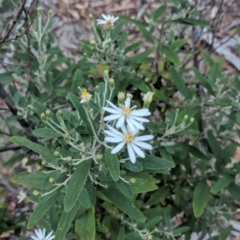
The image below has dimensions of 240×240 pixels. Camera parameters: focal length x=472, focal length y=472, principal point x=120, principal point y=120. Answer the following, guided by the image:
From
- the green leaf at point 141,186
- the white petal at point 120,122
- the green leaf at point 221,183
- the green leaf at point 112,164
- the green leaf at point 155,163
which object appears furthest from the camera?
the green leaf at point 221,183

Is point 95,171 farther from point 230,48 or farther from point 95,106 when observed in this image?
point 230,48

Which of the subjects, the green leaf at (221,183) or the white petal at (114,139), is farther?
the green leaf at (221,183)

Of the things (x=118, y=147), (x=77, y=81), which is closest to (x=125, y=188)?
(x=118, y=147)

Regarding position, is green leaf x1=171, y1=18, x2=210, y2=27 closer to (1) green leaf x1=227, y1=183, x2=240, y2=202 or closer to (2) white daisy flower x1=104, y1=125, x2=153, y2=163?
(1) green leaf x1=227, y1=183, x2=240, y2=202

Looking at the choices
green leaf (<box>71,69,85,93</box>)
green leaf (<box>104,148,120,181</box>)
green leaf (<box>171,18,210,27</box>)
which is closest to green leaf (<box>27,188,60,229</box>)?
green leaf (<box>104,148,120,181</box>)

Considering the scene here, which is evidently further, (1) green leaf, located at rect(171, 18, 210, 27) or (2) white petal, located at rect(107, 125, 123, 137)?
(1) green leaf, located at rect(171, 18, 210, 27)

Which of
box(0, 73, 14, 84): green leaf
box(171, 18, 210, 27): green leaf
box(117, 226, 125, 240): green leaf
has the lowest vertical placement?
box(117, 226, 125, 240): green leaf

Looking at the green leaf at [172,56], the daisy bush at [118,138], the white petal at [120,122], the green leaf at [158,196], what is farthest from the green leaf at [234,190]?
the white petal at [120,122]

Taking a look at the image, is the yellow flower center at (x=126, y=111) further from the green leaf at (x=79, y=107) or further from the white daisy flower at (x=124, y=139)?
the green leaf at (x=79, y=107)
